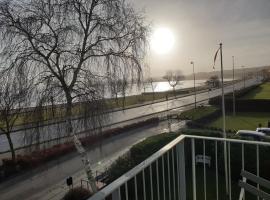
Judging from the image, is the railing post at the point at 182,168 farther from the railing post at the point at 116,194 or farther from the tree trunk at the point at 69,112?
the tree trunk at the point at 69,112

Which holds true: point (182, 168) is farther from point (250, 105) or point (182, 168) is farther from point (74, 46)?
point (250, 105)

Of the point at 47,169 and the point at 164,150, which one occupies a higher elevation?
the point at 164,150

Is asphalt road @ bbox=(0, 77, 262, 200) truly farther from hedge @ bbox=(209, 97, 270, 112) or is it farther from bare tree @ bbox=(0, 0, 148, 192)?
hedge @ bbox=(209, 97, 270, 112)

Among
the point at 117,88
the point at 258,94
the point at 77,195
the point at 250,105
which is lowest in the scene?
the point at 77,195

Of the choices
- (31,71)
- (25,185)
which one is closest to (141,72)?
(31,71)

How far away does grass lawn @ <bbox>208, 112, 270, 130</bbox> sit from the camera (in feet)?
91.7

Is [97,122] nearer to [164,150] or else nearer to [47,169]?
[164,150]

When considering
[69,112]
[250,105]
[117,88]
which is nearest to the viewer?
[117,88]

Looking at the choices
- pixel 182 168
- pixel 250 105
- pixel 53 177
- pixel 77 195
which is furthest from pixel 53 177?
pixel 250 105

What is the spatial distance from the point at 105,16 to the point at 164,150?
26.2 ft

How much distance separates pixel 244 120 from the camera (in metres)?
31.4

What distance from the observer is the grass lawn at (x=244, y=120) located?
27.9 metres

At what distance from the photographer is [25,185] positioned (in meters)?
15.7

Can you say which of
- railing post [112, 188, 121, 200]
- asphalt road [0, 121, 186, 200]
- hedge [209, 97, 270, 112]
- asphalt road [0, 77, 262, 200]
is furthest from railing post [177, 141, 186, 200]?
hedge [209, 97, 270, 112]
